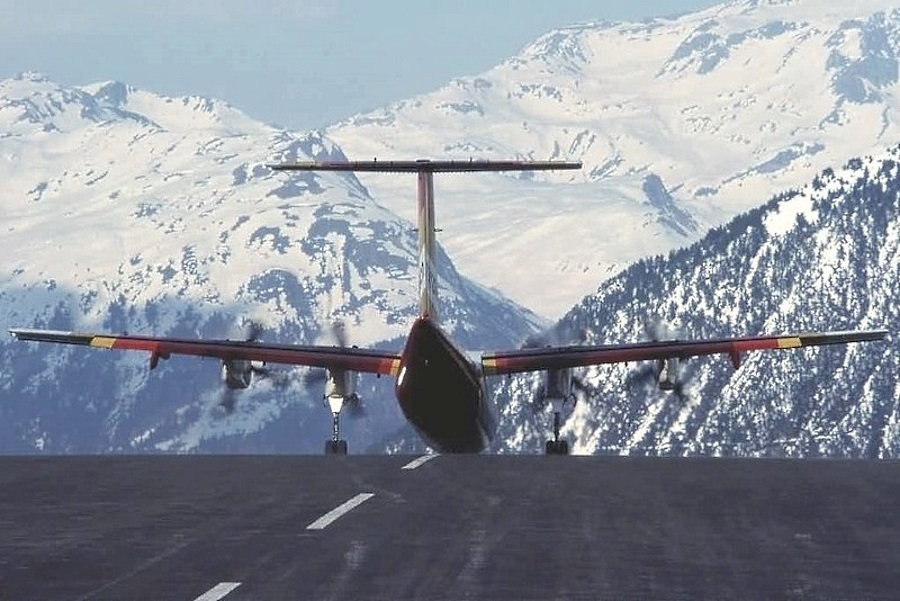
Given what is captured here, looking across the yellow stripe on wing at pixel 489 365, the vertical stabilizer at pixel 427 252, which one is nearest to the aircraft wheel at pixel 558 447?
the yellow stripe on wing at pixel 489 365

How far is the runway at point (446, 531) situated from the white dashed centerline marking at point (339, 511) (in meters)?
0.05

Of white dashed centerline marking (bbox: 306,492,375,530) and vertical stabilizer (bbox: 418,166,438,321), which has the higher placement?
vertical stabilizer (bbox: 418,166,438,321)

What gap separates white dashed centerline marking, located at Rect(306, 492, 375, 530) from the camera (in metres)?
27.0

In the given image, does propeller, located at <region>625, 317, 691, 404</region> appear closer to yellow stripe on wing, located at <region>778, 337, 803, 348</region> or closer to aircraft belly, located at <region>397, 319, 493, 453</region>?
yellow stripe on wing, located at <region>778, 337, 803, 348</region>

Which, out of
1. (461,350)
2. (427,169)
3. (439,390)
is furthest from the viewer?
(427,169)

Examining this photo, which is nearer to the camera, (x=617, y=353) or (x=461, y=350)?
(x=461, y=350)

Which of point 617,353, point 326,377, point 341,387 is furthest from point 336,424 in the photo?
point 617,353

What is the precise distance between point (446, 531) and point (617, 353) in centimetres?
3690

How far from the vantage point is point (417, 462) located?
125ft

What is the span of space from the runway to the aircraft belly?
699 inches

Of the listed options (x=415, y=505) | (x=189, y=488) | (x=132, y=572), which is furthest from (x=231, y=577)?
(x=189, y=488)

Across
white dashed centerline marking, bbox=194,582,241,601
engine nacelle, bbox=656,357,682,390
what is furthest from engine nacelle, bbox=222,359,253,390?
white dashed centerline marking, bbox=194,582,241,601

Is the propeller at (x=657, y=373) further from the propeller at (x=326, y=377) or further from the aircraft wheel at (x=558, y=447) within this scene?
the propeller at (x=326, y=377)

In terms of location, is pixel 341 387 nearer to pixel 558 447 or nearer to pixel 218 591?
pixel 558 447
